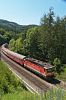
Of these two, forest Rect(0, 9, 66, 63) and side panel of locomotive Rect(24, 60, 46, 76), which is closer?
side panel of locomotive Rect(24, 60, 46, 76)

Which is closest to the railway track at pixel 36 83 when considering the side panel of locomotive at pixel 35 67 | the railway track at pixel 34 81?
the railway track at pixel 34 81

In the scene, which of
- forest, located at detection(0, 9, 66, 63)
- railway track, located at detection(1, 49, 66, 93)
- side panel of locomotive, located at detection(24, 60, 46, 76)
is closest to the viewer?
railway track, located at detection(1, 49, 66, 93)

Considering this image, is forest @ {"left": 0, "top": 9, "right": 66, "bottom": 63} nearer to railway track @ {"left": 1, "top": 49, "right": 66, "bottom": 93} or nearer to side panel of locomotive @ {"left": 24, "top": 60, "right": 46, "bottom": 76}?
side panel of locomotive @ {"left": 24, "top": 60, "right": 46, "bottom": 76}

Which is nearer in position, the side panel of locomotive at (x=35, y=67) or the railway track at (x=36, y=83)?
the railway track at (x=36, y=83)

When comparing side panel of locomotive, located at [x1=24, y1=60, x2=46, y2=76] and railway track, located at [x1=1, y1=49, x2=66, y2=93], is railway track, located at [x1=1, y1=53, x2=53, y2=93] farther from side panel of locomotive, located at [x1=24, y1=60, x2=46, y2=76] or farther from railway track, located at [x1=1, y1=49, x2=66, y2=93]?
side panel of locomotive, located at [x1=24, y1=60, x2=46, y2=76]

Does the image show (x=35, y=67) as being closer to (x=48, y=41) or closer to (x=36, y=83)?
(x=36, y=83)

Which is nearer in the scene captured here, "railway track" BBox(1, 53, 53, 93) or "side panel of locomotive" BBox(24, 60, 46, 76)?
"railway track" BBox(1, 53, 53, 93)

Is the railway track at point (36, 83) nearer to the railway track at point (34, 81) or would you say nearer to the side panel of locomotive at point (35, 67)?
the railway track at point (34, 81)

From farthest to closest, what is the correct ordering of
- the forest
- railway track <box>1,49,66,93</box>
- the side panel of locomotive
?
the forest
the side panel of locomotive
railway track <box>1,49,66,93</box>

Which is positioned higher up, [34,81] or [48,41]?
[48,41]

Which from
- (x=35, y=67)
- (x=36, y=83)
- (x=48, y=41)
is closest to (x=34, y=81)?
(x=36, y=83)

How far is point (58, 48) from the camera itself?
9931 centimetres

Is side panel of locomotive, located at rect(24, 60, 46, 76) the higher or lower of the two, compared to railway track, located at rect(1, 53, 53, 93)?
higher

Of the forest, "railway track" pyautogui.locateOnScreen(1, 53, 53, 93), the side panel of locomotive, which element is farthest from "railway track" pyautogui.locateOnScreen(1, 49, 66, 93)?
the forest
